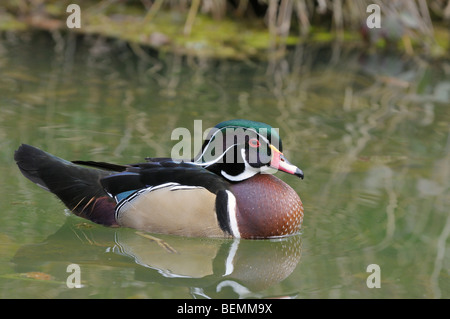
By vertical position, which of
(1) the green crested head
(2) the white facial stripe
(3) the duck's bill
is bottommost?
(2) the white facial stripe

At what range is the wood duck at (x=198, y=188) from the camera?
502 cm

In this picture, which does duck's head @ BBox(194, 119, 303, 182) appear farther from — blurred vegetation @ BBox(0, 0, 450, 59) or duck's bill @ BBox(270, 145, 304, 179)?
blurred vegetation @ BBox(0, 0, 450, 59)

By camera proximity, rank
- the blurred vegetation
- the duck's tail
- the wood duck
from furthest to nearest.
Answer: the blurred vegetation, the duck's tail, the wood duck

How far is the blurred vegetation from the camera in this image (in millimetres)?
10242

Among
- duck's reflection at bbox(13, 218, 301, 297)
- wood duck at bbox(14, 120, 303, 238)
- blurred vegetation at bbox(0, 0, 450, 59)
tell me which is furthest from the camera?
A: blurred vegetation at bbox(0, 0, 450, 59)

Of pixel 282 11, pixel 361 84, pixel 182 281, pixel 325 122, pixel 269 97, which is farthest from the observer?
pixel 282 11

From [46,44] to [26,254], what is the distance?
5.52m

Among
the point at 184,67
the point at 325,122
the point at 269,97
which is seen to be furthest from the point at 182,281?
the point at 184,67

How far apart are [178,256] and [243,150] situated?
0.87m

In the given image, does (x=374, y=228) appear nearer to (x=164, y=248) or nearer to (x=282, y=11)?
(x=164, y=248)

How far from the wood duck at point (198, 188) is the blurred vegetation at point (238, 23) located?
4864mm

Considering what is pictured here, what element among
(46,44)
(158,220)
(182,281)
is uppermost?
(46,44)

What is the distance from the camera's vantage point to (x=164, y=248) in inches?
193

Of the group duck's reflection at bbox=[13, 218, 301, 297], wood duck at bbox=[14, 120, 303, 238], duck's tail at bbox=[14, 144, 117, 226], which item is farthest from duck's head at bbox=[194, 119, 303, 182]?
duck's tail at bbox=[14, 144, 117, 226]
